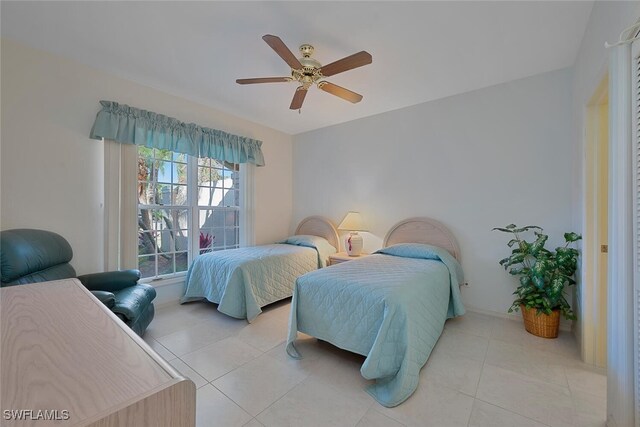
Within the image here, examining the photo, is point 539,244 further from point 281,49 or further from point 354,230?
point 281,49

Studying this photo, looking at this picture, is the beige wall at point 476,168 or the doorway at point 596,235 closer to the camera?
the doorway at point 596,235

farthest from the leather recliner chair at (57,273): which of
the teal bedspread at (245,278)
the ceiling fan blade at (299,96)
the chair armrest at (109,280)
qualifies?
the ceiling fan blade at (299,96)

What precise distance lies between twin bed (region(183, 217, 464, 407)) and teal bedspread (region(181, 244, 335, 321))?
0.03ft

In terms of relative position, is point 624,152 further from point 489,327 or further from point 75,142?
point 75,142

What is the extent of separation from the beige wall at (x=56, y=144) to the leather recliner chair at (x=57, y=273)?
26 cm

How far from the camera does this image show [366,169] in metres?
3.83

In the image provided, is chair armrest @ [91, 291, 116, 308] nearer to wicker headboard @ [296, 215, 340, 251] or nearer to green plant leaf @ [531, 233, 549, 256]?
wicker headboard @ [296, 215, 340, 251]

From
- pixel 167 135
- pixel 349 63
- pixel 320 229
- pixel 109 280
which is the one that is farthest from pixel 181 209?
pixel 349 63

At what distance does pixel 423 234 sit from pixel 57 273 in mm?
3626

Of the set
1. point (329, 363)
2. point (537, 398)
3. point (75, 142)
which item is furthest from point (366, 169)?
point (75, 142)

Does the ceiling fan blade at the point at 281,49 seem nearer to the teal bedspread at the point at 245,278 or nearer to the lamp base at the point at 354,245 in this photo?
the teal bedspread at the point at 245,278

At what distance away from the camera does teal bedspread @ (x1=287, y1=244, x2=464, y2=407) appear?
1656mm

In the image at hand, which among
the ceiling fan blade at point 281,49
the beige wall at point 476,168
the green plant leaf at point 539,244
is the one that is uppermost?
the ceiling fan blade at point 281,49

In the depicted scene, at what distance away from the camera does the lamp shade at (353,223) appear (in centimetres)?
364
